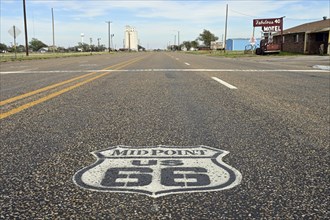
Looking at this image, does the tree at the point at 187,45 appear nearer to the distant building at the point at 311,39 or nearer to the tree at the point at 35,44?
the tree at the point at 35,44

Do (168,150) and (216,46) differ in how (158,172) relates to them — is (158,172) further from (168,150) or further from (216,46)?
(216,46)

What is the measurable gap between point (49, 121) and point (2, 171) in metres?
1.78

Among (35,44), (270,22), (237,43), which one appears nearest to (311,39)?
(270,22)

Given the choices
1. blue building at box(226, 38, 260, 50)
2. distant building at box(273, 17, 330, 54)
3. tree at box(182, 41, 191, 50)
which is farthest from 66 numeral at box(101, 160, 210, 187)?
tree at box(182, 41, 191, 50)

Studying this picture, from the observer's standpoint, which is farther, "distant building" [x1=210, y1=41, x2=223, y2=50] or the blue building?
the blue building

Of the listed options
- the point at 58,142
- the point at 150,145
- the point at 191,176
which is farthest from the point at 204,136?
the point at 58,142

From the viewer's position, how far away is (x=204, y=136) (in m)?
3.67

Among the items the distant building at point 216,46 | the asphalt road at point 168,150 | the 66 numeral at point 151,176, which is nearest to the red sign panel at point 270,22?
the asphalt road at point 168,150

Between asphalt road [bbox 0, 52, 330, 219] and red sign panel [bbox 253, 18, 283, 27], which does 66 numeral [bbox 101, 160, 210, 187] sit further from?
red sign panel [bbox 253, 18, 283, 27]

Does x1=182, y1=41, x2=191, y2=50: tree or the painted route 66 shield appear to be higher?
x1=182, y1=41, x2=191, y2=50: tree

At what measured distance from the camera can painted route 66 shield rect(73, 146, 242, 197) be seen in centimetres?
235

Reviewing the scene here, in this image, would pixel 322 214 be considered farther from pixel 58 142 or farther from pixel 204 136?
pixel 58 142

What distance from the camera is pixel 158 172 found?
8.52 feet

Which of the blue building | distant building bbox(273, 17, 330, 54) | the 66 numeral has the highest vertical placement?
the blue building
